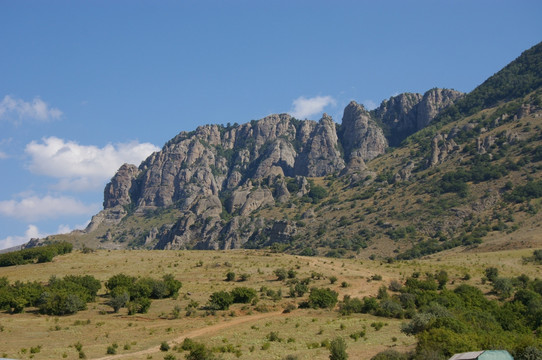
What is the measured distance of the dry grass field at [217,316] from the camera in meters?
37.2

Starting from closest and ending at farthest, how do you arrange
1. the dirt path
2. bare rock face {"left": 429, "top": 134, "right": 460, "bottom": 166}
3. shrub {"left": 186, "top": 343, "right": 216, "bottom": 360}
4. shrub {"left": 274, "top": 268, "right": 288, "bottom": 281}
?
shrub {"left": 186, "top": 343, "right": 216, "bottom": 360} < the dirt path < shrub {"left": 274, "top": 268, "right": 288, "bottom": 281} < bare rock face {"left": 429, "top": 134, "right": 460, "bottom": 166}

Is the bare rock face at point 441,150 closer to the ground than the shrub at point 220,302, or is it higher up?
higher up

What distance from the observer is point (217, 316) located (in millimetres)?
50438

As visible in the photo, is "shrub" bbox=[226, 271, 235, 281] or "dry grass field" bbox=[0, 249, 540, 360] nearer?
"dry grass field" bbox=[0, 249, 540, 360]

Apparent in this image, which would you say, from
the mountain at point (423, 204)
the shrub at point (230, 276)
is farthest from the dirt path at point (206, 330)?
the mountain at point (423, 204)

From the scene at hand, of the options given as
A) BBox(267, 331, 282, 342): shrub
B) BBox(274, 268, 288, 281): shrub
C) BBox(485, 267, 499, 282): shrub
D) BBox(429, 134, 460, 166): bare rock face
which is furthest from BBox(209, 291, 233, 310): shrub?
BBox(429, 134, 460, 166): bare rock face

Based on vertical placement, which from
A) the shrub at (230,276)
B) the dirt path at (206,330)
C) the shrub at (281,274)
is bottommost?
the dirt path at (206,330)

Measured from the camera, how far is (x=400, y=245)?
385 feet

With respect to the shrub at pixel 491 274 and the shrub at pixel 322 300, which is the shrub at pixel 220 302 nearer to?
the shrub at pixel 322 300

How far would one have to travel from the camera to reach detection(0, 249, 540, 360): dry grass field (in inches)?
1465

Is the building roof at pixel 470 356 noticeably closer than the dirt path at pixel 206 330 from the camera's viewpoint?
Yes

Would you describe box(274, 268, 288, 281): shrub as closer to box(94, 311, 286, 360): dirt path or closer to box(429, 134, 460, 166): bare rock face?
box(94, 311, 286, 360): dirt path

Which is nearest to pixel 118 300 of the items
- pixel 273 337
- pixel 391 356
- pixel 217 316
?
pixel 217 316

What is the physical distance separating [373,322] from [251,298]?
16322mm
